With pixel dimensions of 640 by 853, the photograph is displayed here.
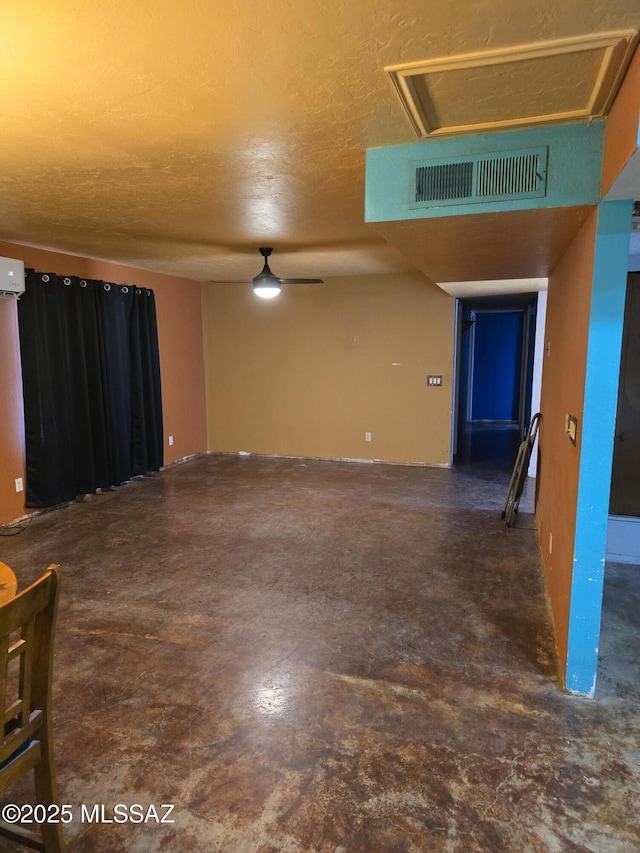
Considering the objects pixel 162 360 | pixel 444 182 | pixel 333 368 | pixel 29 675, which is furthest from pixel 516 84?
pixel 162 360

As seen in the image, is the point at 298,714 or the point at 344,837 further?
the point at 298,714

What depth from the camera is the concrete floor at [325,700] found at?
1687 mm

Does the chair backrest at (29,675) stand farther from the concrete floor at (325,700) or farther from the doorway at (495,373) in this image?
the doorway at (495,373)

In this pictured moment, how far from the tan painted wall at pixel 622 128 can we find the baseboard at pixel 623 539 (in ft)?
8.64

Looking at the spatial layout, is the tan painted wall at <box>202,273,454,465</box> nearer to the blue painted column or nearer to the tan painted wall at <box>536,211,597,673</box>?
the tan painted wall at <box>536,211,597,673</box>

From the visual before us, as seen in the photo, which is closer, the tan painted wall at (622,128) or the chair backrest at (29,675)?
the chair backrest at (29,675)

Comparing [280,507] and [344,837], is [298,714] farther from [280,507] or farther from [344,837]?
[280,507]

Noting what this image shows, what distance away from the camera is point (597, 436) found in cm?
211

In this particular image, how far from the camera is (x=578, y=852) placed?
1.57 meters

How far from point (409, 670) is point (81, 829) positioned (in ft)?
4.80

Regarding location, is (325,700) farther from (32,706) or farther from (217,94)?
(217,94)

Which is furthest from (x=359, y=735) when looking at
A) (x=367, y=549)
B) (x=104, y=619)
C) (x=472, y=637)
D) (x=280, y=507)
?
(x=280, y=507)

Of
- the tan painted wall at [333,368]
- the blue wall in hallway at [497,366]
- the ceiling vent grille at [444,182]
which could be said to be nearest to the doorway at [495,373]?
the blue wall in hallway at [497,366]

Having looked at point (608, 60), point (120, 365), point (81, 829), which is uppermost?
point (608, 60)
